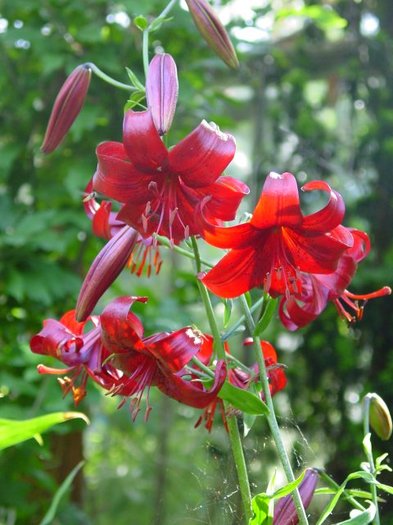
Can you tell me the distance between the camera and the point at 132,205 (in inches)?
21.8

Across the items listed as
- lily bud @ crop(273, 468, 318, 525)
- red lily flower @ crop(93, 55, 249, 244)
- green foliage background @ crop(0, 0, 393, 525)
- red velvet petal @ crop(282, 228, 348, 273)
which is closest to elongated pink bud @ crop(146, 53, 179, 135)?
red lily flower @ crop(93, 55, 249, 244)

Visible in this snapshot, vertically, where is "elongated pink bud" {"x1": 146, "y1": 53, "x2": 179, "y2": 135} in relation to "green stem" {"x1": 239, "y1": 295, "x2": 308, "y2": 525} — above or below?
above

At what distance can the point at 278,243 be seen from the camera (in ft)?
1.78

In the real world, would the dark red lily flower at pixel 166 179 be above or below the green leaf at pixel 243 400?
above

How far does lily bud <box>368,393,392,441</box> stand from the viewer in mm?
622

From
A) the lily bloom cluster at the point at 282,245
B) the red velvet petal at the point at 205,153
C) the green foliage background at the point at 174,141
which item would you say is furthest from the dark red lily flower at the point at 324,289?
the green foliage background at the point at 174,141

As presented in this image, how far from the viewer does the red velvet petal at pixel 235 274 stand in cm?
52

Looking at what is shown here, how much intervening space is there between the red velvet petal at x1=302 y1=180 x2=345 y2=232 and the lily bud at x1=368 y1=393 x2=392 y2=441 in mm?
172

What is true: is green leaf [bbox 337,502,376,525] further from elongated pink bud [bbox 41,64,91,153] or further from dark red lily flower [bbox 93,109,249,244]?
elongated pink bud [bbox 41,64,91,153]

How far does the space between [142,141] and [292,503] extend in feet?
0.86

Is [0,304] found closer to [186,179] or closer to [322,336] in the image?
[322,336]

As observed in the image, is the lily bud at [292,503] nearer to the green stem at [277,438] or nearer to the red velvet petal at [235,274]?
the green stem at [277,438]

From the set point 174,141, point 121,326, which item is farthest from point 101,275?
point 174,141

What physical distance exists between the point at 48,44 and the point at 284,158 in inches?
35.1
